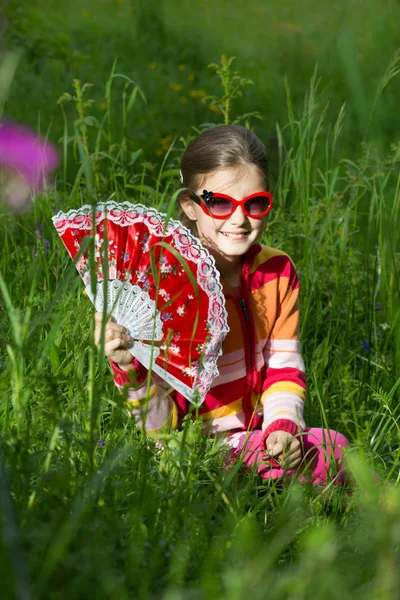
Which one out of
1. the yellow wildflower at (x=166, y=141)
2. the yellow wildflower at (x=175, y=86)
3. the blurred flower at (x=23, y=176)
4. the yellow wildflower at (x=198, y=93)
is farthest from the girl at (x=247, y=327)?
the yellow wildflower at (x=175, y=86)

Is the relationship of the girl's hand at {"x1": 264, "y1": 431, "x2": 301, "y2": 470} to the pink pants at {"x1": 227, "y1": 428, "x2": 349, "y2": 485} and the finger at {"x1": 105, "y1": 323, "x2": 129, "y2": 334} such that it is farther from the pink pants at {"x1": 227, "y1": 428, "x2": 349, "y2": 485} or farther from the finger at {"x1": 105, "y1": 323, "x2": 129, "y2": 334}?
the finger at {"x1": 105, "y1": 323, "x2": 129, "y2": 334}

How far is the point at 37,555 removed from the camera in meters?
1.42

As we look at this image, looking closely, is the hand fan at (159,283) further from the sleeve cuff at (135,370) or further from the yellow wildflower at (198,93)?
the yellow wildflower at (198,93)

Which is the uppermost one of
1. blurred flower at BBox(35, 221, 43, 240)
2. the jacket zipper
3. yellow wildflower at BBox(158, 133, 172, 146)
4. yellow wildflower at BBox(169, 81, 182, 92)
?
yellow wildflower at BBox(169, 81, 182, 92)

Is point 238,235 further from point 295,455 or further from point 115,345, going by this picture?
point 295,455

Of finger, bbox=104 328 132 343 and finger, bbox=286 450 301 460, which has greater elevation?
finger, bbox=104 328 132 343

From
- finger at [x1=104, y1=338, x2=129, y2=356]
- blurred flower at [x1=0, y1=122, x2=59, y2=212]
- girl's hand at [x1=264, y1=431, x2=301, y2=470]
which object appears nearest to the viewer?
finger at [x1=104, y1=338, x2=129, y2=356]

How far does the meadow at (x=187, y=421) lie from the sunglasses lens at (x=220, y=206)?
1.39 feet

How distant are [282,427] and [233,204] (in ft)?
2.18

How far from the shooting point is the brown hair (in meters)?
2.54

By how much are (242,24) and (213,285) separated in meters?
8.12

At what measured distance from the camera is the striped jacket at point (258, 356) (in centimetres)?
261

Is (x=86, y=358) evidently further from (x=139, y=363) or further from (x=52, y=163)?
(x=52, y=163)

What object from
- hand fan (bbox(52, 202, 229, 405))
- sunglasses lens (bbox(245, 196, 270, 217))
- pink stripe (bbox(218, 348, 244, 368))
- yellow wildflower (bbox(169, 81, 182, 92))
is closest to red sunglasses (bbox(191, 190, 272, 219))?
sunglasses lens (bbox(245, 196, 270, 217))
